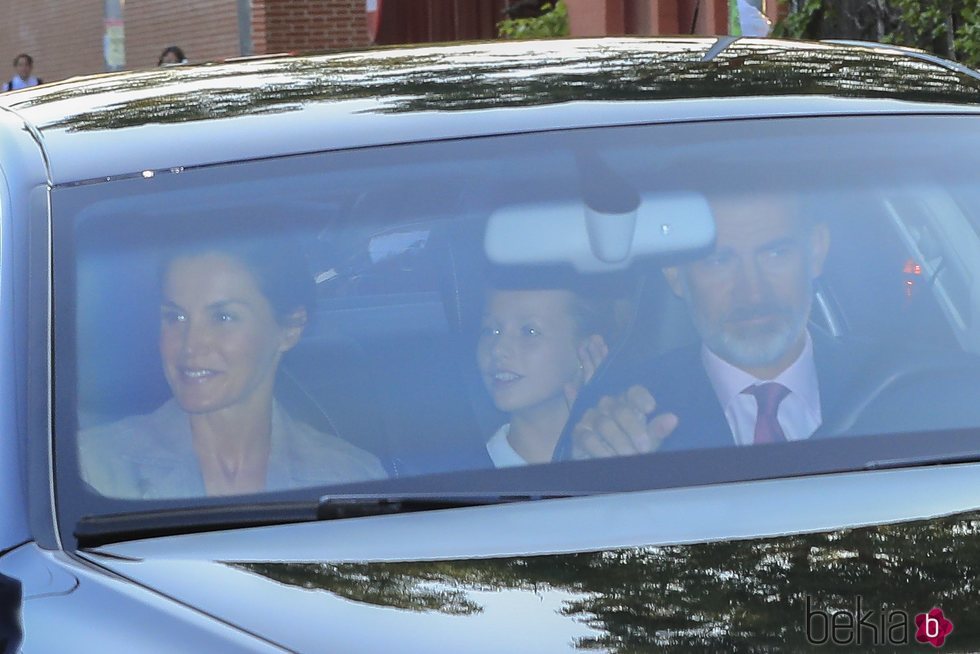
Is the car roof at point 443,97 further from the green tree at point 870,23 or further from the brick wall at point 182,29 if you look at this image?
the brick wall at point 182,29

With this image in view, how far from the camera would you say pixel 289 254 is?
2396 millimetres

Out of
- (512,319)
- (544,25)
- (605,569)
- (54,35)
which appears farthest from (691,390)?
(54,35)

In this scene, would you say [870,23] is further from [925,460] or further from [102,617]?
[102,617]

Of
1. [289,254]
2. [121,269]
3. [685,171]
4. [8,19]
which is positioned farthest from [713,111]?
[8,19]

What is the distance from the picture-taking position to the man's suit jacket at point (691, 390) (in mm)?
2289

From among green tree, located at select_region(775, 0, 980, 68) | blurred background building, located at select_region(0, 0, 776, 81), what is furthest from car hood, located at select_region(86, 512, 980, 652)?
blurred background building, located at select_region(0, 0, 776, 81)

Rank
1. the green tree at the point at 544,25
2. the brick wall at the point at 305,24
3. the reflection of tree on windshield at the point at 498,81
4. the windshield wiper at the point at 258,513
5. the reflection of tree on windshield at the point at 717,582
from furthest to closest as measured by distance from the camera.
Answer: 1. the brick wall at the point at 305,24
2. the green tree at the point at 544,25
3. the reflection of tree on windshield at the point at 498,81
4. the windshield wiper at the point at 258,513
5. the reflection of tree on windshield at the point at 717,582

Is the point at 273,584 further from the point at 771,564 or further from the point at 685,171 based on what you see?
the point at 685,171

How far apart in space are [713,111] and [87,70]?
25.2m

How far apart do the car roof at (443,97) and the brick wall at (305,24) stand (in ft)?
59.5

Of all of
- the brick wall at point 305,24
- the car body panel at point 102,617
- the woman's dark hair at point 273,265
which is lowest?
the car body panel at point 102,617

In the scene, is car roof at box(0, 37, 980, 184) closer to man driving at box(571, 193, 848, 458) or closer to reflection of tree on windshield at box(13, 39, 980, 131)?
reflection of tree on windshield at box(13, 39, 980, 131)

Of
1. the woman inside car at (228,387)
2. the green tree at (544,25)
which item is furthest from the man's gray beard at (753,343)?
the green tree at (544,25)

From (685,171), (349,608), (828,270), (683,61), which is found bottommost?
(349,608)
